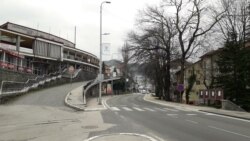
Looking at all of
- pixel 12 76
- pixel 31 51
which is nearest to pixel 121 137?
pixel 12 76

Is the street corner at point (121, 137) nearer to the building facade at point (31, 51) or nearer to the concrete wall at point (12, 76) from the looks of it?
the concrete wall at point (12, 76)

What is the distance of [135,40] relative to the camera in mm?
58750

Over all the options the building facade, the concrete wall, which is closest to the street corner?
the concrete wall

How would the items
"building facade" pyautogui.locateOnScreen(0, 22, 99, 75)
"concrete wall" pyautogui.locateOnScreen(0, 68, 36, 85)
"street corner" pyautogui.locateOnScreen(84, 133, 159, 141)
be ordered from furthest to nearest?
1. "building facade" pyautogui.locateOnScreen(0, 22, 99, 75)
2. "concrete wall" pyautogui.locateOnScreen(0, 68, 36, 85)
3. "street corner" pyautogui.locateOnScreen(84, 133, 159, 141)

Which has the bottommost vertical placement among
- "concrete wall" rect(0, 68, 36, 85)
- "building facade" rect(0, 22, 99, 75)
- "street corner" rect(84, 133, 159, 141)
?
"street corner" rect(84, 133, 159, 141)

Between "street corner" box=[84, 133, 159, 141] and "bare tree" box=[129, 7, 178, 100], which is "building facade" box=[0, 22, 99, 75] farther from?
"street corner" box=[84, 133, 159, 141]

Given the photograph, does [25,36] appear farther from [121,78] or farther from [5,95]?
[121,78]

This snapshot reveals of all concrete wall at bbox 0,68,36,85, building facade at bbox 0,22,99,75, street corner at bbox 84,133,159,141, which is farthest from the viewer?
building facade at bbox 0,22,99,75

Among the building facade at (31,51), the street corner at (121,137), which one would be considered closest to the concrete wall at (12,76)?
the building facade at (31,51)

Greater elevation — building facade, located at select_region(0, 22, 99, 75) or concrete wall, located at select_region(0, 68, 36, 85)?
building facade, located at select_region(0, 22, 99, 75)

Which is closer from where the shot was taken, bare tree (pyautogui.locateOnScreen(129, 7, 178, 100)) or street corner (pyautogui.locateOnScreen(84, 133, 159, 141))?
street corner (pyautogui.locateOnScreen(84, 133, 159, 141))

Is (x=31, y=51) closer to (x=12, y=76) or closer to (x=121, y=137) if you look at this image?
(x=12, y=76)

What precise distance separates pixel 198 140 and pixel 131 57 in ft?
144

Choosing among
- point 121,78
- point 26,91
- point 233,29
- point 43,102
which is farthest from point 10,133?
point 121,78
